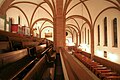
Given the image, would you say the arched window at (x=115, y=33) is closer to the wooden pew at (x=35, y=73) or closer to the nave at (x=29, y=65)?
the nave at (x=29, y=65)

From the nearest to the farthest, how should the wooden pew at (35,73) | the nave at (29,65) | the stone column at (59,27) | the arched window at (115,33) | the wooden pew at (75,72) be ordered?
the wooden pew at (75,72)
the nave at (29,65)
the wooden pew at (35,73)
the stone column at (59,27)
the arched window at (115,33)

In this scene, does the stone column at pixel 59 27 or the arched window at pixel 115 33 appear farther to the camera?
the arched window at pixel 115 33

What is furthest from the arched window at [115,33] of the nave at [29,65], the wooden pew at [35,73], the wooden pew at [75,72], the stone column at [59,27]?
the wooden pew at [75,72]

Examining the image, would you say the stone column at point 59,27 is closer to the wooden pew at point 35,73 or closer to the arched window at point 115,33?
the arched window at point 115,33

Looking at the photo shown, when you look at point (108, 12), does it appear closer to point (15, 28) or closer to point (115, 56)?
point (115, 56)

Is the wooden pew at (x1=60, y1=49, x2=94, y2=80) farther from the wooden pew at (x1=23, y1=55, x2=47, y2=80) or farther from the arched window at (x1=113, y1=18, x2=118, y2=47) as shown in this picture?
the arched window at (x1=113, y1=18, x2=118, y2=47)

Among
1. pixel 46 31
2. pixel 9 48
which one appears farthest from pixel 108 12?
pixel 46 31

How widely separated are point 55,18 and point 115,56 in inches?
235

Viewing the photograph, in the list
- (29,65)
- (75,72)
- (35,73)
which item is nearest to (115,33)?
(29,65)

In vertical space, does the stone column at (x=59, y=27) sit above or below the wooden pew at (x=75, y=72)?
above

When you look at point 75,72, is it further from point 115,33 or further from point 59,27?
point 115,33

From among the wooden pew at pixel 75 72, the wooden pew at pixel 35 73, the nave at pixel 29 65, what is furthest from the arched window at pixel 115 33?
the wooden pew at pixel 75 72

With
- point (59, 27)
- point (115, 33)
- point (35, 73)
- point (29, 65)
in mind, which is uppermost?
point (59, 27)

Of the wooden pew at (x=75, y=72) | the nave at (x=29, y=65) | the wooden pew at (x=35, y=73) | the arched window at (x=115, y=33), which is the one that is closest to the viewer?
the wooden pew at (x=75, y=72)
